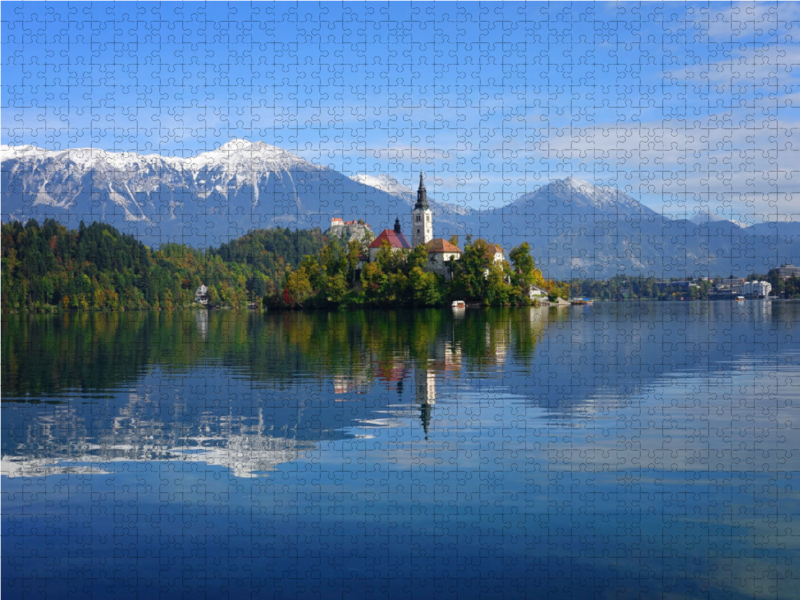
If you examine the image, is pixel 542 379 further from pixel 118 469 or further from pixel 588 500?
pixel 118 469

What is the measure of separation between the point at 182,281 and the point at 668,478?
12689 cm

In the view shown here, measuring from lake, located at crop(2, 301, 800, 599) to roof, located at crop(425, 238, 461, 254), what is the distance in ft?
A: 349

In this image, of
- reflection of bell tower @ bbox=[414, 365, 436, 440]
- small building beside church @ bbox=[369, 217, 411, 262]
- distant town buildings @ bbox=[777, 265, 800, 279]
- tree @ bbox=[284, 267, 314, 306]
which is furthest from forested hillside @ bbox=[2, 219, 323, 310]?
distant town buildings @ bbox=[777, 265, 800, 279]

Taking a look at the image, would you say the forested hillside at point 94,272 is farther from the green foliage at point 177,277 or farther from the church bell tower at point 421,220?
the church bell tower at point 421,220

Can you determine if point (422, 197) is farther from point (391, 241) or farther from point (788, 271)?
point (788, 271)

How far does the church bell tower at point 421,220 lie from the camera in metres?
154

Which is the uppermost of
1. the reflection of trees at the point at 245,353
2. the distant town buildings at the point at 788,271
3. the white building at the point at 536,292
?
the distant town buildings at the point at 788,271

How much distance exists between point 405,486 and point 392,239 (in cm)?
13711

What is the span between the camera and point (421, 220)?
15488 centimetres

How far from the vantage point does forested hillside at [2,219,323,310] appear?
116875 mm

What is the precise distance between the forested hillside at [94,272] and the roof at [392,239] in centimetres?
1790

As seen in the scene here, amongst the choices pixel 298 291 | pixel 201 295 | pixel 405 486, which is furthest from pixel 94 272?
pixel 405 486

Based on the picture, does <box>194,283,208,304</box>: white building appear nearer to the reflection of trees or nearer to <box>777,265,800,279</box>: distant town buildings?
the reflection of trees

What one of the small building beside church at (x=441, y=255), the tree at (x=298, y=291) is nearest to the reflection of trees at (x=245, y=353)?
the tree at (x=298, y=291)
